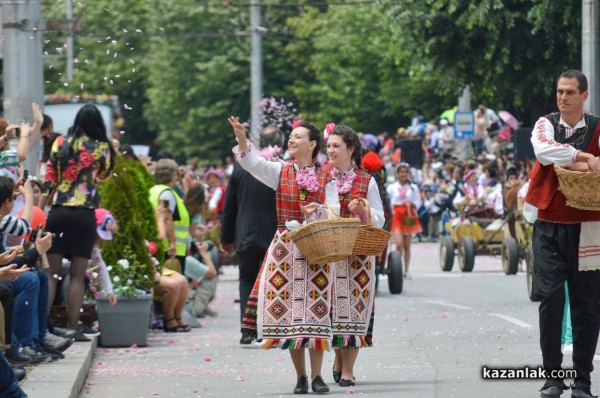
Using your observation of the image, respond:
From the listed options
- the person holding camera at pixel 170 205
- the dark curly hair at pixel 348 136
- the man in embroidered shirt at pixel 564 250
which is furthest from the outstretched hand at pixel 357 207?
the person holding camera at pixel 170 205

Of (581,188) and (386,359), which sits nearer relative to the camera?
(581,188)

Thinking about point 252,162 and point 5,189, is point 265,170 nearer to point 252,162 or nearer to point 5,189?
point 252,162

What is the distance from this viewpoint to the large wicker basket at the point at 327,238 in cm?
Answer: 1073

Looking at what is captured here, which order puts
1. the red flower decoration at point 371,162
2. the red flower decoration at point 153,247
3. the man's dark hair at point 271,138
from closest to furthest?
A: the man's dark hair at point 271,138 → the red flower decoration at point 153,247 → the red flower decoration at point 371,162

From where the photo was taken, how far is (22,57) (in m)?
16.1

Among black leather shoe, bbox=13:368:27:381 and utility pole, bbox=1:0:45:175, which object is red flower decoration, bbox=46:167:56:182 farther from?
black leather shoe, bbox=13:368:27:381

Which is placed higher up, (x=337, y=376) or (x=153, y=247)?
(x=153, y=247)

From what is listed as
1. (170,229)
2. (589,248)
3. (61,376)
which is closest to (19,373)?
(61,376)

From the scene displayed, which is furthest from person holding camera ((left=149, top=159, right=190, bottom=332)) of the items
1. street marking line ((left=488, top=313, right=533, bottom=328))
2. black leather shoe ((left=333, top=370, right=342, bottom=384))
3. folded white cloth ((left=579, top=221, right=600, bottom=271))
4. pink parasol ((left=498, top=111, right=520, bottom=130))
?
pink parasol ((left=498, top=111, right=520, bottom=130))

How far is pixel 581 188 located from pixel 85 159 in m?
5.31

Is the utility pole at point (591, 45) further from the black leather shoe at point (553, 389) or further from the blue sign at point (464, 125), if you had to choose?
the black leather shoe at point (553, 389)

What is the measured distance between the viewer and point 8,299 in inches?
429

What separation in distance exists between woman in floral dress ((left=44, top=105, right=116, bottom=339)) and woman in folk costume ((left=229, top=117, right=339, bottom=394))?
290cm

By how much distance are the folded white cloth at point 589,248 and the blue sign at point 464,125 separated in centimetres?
2948
